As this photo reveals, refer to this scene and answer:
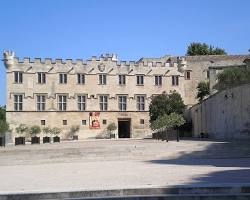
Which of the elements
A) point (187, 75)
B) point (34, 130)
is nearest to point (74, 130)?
point (34, 130)

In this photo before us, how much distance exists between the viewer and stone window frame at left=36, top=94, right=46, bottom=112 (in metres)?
59.5

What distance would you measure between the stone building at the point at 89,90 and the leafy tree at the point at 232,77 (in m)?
10.4

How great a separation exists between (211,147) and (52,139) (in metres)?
31.1

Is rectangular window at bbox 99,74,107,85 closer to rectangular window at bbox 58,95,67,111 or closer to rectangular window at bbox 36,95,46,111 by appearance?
rectangular window at bbox 58,95,67,111

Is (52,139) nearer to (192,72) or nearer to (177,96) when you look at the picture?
(177,96)

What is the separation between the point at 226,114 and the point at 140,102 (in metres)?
25.0

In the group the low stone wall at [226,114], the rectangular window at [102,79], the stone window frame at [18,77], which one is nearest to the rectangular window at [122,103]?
the rectangular window at [102,79]

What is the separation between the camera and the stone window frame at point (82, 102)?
60.5 metres

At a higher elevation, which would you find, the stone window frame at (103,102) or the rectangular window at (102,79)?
the rectangular window at (102,79)

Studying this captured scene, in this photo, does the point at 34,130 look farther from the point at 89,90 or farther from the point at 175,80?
the point at 175,80

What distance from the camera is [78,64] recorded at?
6131cm

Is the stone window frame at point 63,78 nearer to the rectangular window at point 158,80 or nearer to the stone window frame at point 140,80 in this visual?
the stone window frame at point 140,80

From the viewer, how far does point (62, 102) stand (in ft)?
198

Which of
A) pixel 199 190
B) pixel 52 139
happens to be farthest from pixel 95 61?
pixel 199 190
